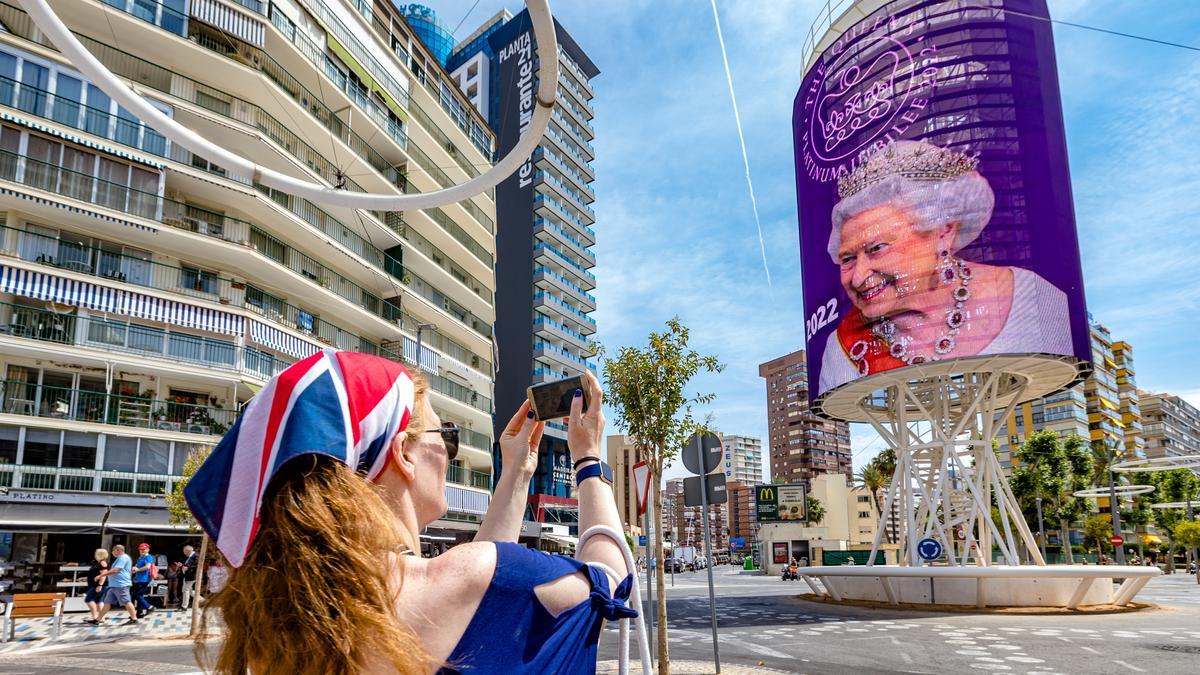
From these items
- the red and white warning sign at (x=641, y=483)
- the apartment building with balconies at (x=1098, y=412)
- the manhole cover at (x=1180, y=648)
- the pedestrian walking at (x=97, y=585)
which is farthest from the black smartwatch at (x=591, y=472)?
the apartment building with balconies at (x=1098, y=412)

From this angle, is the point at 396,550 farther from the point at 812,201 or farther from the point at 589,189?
the point at 589,189

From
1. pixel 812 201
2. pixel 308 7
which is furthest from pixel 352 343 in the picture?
pixel 812 201

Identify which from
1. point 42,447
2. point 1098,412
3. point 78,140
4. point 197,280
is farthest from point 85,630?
point 1098,412

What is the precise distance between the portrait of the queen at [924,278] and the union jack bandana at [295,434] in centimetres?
2610

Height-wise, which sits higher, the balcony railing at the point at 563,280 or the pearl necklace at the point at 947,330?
the balcony railing at the point at 563,280

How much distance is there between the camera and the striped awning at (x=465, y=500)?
132ft

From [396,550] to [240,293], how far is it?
30723mm

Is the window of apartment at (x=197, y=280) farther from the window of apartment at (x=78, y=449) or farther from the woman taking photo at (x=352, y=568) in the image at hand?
the woman taking photo at (x=352, y=568)

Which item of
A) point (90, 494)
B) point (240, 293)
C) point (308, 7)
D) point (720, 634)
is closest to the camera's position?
point (720, 634)

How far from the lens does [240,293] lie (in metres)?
29.3

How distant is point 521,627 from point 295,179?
4.32 m

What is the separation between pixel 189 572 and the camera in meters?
21.3

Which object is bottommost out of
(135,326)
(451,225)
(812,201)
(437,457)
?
(437,457)

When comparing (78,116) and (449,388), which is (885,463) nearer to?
(449,388)
